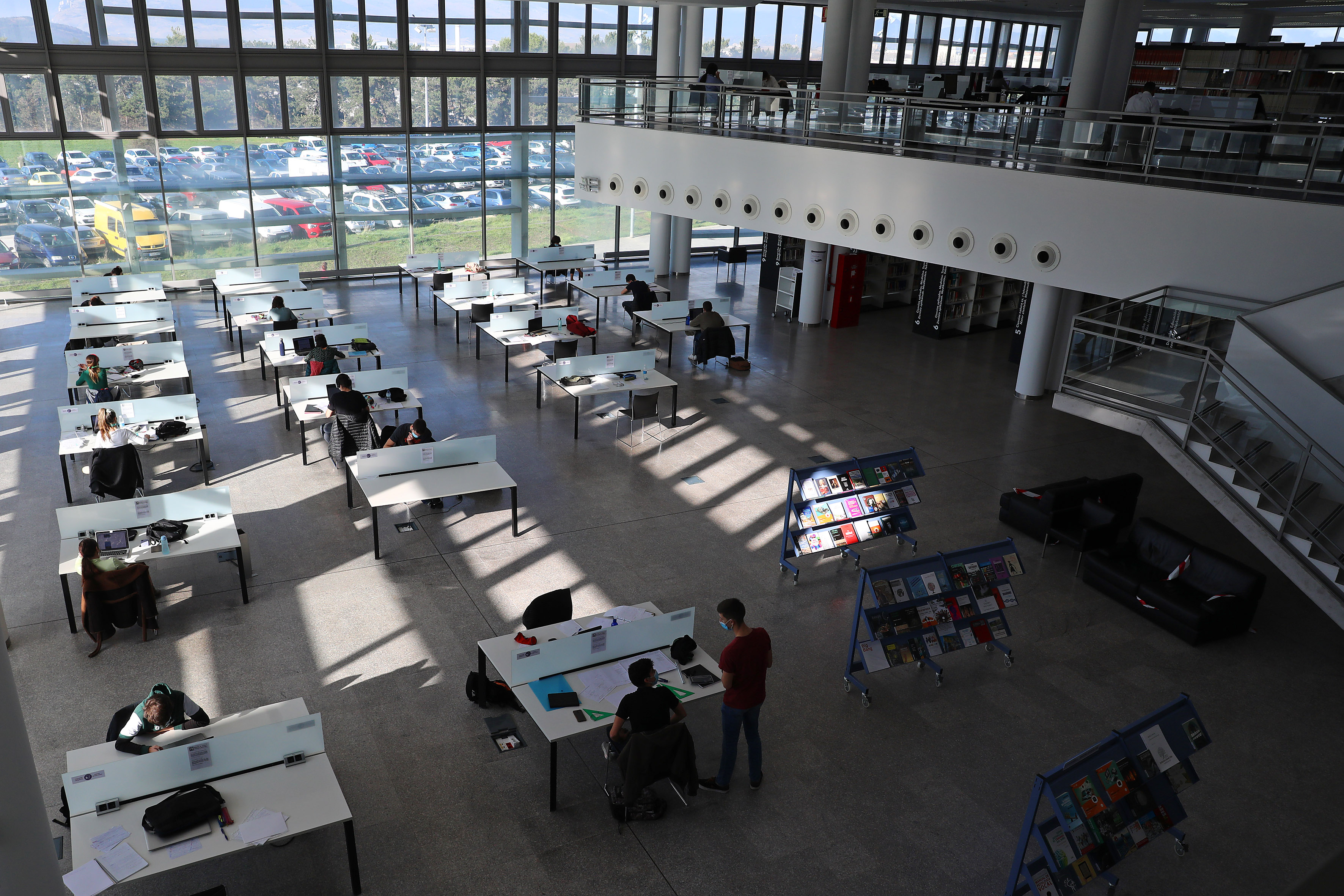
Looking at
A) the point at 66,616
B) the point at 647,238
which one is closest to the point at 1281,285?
the point at 66,616

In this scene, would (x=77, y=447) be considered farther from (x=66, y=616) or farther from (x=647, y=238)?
(x=647, y=238)

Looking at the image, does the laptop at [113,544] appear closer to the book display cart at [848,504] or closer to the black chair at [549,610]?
the black chair at [549,610]

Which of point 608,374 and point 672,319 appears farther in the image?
point 672,319

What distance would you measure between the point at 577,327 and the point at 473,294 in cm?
252

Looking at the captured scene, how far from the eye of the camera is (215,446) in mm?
12312

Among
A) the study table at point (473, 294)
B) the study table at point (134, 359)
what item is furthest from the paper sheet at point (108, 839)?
the study table at point (473, 294)

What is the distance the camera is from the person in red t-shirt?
650 cm

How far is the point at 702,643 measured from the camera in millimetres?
8578

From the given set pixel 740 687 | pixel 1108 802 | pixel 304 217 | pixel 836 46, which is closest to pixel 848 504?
pixel 740 687

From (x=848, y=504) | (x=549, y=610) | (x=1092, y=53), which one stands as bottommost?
(x=549, y=610)

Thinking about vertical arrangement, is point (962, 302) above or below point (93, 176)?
below

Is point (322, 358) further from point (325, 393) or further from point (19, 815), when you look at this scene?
point (19, 815)

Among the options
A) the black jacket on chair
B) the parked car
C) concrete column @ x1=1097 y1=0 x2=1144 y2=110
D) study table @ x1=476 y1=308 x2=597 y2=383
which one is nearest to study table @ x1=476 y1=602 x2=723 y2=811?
the black jacket on chair

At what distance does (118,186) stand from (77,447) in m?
10.7
